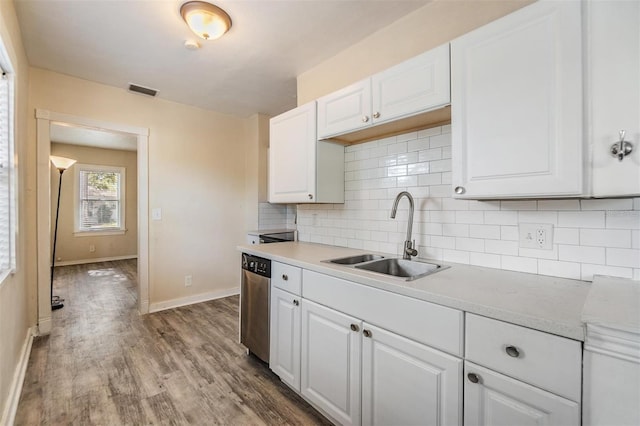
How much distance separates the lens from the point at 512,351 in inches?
36.5

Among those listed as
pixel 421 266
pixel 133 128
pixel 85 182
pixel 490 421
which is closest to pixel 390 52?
pixel 421 266

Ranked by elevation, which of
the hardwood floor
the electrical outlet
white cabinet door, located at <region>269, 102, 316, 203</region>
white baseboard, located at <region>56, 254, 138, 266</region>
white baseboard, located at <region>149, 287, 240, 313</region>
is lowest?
the hardwood floor

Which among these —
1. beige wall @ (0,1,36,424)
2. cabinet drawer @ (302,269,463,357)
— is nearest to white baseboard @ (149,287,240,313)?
beige wall @ (0,1,36,424)

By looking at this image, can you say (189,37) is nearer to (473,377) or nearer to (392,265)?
(392,265)

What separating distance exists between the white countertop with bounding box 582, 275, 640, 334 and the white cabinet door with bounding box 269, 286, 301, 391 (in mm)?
1341

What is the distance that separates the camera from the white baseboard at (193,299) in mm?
3435

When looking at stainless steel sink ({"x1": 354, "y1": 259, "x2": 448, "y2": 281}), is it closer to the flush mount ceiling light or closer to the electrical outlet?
the electrical outlet

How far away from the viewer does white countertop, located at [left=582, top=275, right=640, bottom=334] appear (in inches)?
28.9

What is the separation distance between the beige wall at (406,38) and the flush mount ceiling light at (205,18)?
89cm

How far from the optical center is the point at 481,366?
100cm

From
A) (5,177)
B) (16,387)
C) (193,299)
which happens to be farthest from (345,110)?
(193,299)

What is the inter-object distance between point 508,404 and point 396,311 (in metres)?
0.46

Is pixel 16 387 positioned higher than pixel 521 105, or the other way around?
pixel 521 105

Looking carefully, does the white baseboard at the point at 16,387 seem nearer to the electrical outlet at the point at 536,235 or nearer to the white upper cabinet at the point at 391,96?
the white upper cabinet at the point at 391,96
